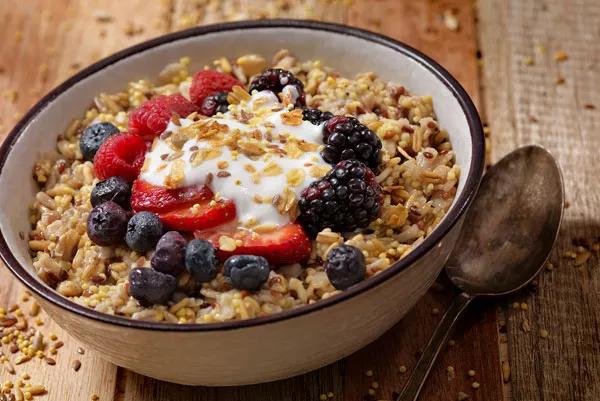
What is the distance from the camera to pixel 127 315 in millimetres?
2084

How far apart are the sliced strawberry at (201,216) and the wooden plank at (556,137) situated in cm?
85

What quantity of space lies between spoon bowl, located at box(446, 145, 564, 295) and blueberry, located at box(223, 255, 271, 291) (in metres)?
0.68

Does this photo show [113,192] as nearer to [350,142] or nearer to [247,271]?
[247,271]

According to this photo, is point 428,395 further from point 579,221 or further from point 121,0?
point 121,0

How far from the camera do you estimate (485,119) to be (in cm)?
309

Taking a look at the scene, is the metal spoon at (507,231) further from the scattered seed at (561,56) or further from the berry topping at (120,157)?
the berry topping at (120,157)

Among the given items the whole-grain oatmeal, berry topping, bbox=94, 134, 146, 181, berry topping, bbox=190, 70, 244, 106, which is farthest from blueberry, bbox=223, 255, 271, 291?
berry topping, bbox=190, 70, 244, 106

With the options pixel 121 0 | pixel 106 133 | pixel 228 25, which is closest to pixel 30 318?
pixel 106 133

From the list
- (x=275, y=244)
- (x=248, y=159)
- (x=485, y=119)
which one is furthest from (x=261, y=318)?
(x=485, y=119)

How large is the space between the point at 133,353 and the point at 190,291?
0.20 metres

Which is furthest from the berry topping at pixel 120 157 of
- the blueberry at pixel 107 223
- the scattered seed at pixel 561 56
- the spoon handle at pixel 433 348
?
the scattered seed at pixel 561 56

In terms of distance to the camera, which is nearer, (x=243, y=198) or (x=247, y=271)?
(x=247, y=271)

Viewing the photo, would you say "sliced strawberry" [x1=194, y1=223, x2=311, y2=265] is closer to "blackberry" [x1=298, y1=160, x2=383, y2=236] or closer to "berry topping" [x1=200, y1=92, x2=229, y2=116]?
"blackberry" [x1=298, y1=160, x2=383, y2=236]

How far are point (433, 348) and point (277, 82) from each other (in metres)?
0.84
